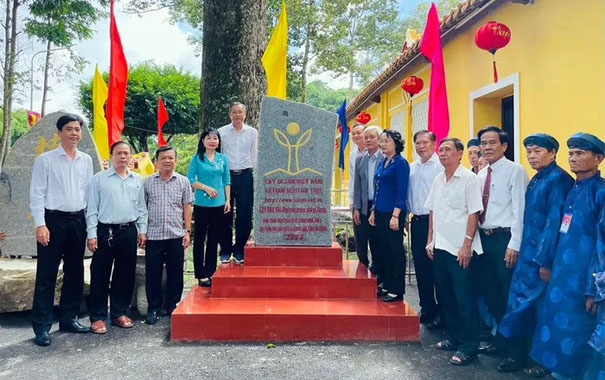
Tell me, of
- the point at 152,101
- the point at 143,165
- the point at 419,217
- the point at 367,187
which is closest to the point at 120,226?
the point at 367,187

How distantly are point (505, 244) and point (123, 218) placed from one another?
2.92m

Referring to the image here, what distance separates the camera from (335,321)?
3709 mm

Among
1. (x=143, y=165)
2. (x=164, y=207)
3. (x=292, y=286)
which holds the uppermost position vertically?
(x=143, y=165)

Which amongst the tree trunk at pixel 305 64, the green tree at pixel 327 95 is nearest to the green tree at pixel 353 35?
the tree trunk at pixel 305 64

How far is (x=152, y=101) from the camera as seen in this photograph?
19.5 metres

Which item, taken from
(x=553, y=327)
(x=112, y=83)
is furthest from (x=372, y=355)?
(x=112, y=83)

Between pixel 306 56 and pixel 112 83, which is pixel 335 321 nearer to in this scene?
pixel 112 83

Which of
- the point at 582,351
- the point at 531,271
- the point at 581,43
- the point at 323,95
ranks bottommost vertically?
the point at 582,351

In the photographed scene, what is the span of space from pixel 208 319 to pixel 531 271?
7.61 feet

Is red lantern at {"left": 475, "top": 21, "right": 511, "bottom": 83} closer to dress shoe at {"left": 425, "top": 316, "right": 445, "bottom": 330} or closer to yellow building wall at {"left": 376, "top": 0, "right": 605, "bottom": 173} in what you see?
yellow building wall at {"left": 376, "top": 0, "right": 605, "bottom": 173}

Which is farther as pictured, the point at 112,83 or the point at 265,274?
the point at 112,83

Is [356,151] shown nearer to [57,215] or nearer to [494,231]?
[494,231]

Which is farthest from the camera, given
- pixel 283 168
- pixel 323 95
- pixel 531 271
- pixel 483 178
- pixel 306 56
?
pixel 323 95

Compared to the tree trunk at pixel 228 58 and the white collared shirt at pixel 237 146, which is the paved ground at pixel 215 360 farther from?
the tree trunk at pixel 228 58
